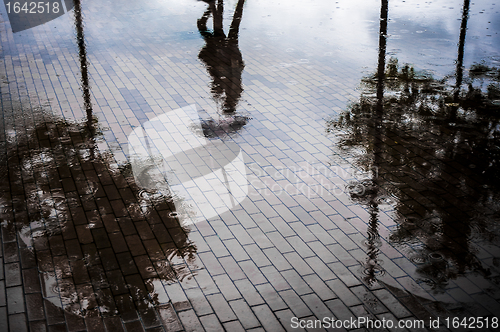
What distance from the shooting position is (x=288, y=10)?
55.3 feet

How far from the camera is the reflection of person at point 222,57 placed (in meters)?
9.41

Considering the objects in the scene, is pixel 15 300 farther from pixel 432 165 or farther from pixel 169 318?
pixel 432 165

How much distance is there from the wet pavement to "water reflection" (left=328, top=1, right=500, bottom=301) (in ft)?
0.10

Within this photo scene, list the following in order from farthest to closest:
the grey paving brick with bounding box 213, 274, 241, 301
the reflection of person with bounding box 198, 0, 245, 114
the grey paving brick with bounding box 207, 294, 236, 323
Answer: the reflection of person with bounding box 198, 0, 245, 114 < the grey paving brick with bounding box 213, 274, 241, 301 < the grey paving brick with bounding box 207, 294, 236, 323

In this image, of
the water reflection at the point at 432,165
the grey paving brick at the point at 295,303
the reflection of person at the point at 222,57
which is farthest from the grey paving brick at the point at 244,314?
the reflection of person at the point at 222,57

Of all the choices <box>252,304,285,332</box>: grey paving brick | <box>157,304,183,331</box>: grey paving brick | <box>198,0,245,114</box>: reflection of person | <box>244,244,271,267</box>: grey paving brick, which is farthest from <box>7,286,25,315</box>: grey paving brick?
<box>198,0,245,114</box>: reflection of person

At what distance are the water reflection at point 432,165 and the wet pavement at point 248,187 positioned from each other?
0.10ft

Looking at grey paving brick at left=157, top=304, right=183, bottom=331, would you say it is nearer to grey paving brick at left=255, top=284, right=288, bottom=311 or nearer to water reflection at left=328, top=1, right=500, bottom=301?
grey paving brick at left=255, top=284, right=288, bottom=311

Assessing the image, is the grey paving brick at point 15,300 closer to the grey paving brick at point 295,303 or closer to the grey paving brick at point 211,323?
the grey paving brick at point 211,323

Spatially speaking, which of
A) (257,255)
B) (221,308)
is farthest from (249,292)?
(257,255)

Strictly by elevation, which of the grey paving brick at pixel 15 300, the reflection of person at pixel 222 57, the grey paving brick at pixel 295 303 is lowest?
the grey paving brick at pixel 295 303

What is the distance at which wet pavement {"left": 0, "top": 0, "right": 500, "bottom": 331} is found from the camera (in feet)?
14.5

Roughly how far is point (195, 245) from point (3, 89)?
21.4 ft

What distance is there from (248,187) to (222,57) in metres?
6.16
